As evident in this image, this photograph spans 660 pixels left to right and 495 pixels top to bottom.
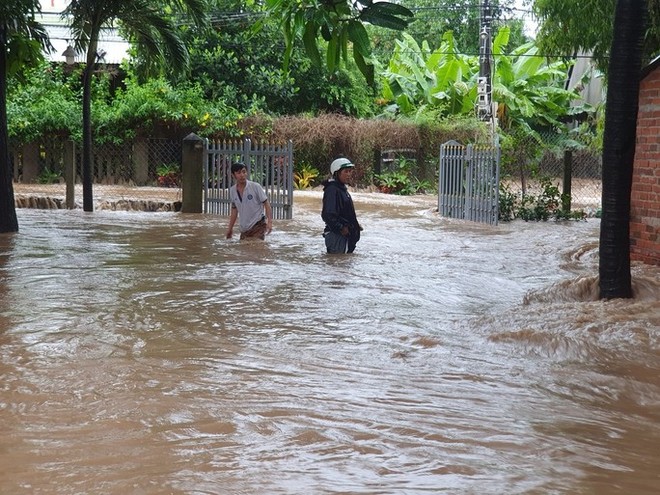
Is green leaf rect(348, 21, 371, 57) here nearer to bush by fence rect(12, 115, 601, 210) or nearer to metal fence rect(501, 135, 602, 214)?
metal fence rect(501, 135, 602, 214)

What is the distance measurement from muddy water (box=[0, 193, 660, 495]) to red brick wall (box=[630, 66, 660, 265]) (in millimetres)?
1003

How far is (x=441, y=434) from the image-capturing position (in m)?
4.95

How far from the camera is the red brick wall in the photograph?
10.5m

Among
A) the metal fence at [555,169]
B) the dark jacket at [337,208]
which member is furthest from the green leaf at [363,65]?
the metal fence at [555,169]

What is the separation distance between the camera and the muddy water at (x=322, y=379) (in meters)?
4.38

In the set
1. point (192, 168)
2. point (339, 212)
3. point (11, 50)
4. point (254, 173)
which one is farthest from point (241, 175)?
point (192, 168)

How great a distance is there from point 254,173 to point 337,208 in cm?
704

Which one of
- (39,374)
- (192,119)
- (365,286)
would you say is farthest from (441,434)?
(192,119)

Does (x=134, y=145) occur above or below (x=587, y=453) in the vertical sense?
above

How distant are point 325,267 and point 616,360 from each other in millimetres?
5345

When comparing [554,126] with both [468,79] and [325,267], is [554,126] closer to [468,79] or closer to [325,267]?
[468,79]

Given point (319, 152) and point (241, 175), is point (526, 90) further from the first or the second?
point (241, 175)

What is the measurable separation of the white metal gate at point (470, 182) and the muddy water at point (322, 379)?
20.9ft

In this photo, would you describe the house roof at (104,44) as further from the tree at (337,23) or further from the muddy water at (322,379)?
the tree at (337,23)
